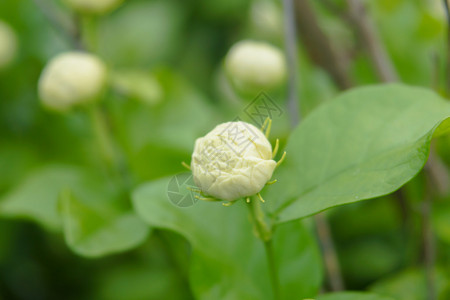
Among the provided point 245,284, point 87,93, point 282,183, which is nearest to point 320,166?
point 282,183

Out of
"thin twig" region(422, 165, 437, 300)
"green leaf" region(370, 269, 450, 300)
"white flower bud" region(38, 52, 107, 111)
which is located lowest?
"green leaf" region(370, 269, 450, 300)

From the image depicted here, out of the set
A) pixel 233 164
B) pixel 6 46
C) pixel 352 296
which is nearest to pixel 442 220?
pixel 352 296

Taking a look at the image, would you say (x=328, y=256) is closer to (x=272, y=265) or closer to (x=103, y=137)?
(x=272, y=265)

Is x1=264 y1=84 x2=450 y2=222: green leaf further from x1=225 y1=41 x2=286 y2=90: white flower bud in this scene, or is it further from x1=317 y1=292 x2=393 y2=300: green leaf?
x1=225 y1=41 x2=286 y2=90: white flower bud

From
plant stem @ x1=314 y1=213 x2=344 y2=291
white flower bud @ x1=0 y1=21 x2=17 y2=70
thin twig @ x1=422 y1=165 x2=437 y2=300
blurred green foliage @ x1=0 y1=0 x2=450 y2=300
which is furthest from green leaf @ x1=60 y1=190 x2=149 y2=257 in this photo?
white flower bud @ x1=0 y1=21 x2=17 y2=70

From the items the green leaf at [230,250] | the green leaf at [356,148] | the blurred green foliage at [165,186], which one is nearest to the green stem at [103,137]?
the blurred green foliage at [165,186]
